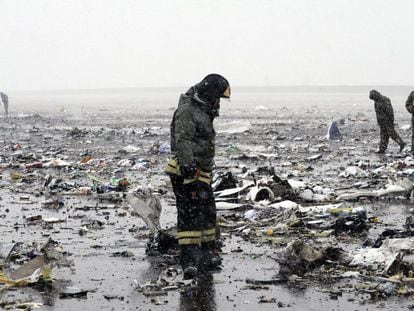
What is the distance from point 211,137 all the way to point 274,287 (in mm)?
1510

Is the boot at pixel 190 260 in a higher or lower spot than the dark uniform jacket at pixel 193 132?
lower

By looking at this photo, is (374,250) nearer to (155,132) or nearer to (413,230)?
(413,230)

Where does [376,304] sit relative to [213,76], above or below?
below

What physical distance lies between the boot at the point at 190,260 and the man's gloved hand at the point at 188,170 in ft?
2.19

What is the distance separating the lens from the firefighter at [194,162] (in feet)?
20.3

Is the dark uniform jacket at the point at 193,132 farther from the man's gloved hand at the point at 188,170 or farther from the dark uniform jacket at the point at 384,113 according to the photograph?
the dark uniform jacket at the point at 384,113

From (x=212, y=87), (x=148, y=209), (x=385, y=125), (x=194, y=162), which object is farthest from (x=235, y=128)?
(x=194, y=162)

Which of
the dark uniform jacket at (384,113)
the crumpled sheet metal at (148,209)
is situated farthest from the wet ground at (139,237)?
the dark uniform jacket at (384,113)

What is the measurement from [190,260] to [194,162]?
0.89m

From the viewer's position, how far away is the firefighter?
244 inches

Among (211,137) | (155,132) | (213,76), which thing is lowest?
(155,132)

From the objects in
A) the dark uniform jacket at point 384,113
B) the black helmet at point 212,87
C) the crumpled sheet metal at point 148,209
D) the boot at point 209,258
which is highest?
the black helmet at point 212,87

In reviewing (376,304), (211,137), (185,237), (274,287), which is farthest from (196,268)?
(376,304)

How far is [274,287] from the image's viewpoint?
5.91m
